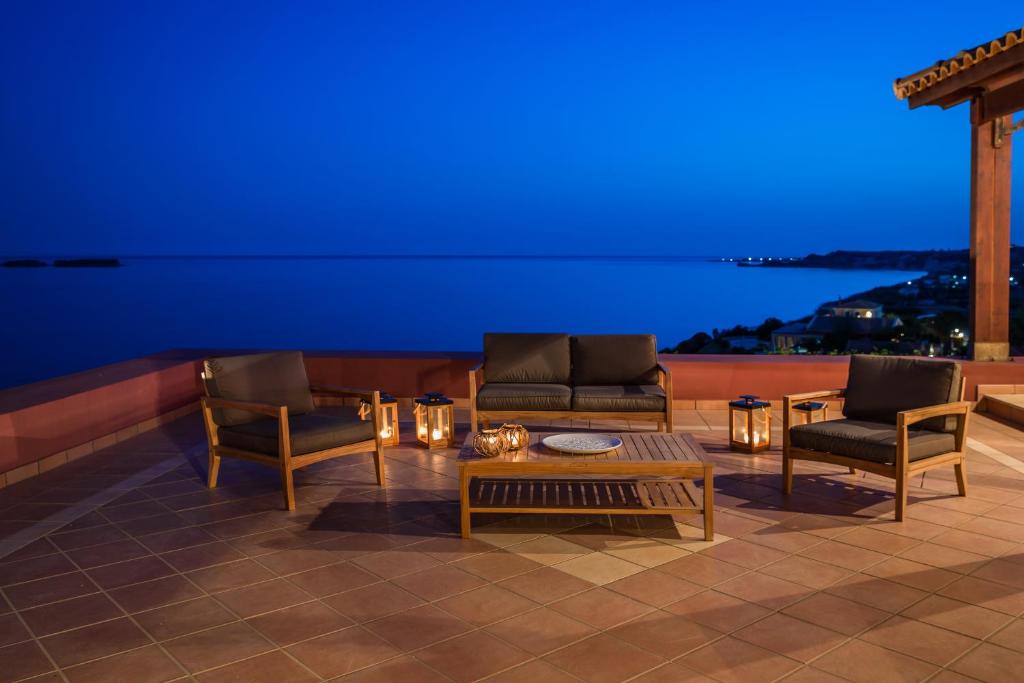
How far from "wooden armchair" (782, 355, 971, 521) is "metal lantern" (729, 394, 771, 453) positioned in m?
0.74

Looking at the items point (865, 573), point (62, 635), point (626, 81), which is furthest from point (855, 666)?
point (626, 81)

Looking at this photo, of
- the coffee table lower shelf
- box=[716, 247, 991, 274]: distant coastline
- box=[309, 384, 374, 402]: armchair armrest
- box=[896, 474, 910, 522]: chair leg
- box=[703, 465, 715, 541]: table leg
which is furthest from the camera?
box=[716, 247, 991, 274]: distant coastline

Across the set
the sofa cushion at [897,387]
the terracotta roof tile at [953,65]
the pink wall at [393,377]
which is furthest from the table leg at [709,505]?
the terracotta roof tile at [953,65]

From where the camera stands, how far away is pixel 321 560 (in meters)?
4.08

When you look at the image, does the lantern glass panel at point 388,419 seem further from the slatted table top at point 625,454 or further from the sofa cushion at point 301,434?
the slatted table top at point 625,454

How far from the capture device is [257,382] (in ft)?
18.6

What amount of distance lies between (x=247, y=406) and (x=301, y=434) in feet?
1.32

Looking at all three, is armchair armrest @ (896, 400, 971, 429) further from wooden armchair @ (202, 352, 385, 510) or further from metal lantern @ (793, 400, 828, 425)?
wooden armchair @ (202, 352, 385, 510)

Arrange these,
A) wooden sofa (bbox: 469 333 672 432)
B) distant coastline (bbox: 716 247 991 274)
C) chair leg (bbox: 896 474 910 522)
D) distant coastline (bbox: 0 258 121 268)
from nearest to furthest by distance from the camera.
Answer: chair leg (bbox: 896 474 910 522) → wooden sofa (bbox: 469 333 672 432) → distant coastline (bbox: 716 247 991 274) → distant coastline (bbox: 0 258 121 268)

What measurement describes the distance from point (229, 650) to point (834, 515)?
329 cm

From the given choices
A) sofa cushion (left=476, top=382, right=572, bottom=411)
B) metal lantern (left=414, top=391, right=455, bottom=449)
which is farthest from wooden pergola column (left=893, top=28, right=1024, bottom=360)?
metal lantern (left=414, top=391, right=455, bottom=449)

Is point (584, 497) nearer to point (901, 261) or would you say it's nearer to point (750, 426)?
point (750, 426)

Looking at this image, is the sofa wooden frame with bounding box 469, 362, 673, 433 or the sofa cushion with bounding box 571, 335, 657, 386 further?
the sofa cushion with bounding box 571, 335, 657, 386

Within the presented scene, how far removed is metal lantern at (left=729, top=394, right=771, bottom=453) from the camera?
617 cm
